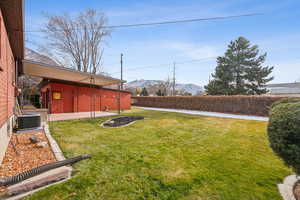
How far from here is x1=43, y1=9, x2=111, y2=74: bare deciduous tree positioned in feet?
46.7

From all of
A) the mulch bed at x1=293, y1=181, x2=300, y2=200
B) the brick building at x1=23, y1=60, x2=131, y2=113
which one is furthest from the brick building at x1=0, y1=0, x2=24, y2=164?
the mulch bed at x1=293, y1=181, x2=300, y2=200

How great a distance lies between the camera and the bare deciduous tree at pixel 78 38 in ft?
46.7

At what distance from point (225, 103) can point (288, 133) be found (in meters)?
11.4

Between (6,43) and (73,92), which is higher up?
(6,43)

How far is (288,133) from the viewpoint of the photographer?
175cm

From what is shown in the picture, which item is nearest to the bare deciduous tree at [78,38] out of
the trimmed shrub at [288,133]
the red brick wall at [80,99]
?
the red brick wall at [80,99]

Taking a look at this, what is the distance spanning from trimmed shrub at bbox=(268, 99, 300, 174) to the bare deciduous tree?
56.1 feet

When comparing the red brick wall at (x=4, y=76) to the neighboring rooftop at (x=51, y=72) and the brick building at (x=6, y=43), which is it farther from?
the neighboring rooftop at (x=51, y=72)

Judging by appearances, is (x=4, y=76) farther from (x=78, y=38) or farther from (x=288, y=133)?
(x=78, y=38)

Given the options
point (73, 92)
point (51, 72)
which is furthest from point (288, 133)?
point (73, 92)

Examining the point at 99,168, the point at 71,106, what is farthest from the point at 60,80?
the point at 99,168

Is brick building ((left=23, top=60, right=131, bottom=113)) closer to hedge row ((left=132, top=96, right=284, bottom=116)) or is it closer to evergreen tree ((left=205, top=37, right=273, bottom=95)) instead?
hedge row ((left=132, top=96, right=284, bottom=116))

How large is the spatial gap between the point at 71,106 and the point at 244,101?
14.5 metres

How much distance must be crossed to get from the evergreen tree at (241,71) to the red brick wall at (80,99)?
1437 cm
